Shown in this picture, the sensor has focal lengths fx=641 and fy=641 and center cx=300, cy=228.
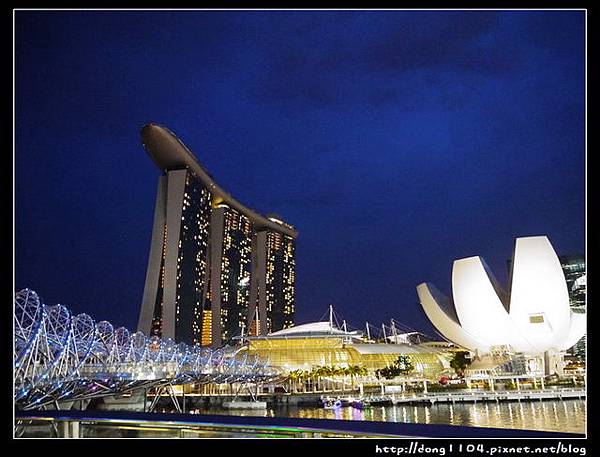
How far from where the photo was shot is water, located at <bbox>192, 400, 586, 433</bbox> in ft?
79.2

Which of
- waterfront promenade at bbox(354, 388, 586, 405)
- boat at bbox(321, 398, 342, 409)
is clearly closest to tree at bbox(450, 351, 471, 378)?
waterfront promenade at bbox(354, 388, 586, 405)

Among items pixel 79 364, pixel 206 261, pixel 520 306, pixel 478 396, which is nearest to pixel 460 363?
pixel 520 306

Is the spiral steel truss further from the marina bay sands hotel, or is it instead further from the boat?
the marina bay sands hotel

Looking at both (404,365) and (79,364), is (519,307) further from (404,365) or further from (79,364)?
(79,364)

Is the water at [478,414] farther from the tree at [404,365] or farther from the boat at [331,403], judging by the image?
the tree at [404,365]

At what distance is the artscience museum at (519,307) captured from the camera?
46.2m

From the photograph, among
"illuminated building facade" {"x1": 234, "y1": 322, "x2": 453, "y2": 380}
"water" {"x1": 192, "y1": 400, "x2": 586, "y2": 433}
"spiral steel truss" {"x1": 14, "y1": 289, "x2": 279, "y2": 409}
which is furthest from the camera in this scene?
"illuminated building facade" {"x1": 234, "y1": 322, "x2": 453, "y2": 380}

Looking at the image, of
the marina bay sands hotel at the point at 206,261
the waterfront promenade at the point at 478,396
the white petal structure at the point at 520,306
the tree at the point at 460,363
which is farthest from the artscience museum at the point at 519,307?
the marina bay sands hotel at the point at 206,261

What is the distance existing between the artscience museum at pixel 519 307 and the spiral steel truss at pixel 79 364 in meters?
17.5

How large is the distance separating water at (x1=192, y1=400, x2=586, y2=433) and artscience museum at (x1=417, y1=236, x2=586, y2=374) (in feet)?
40.0
